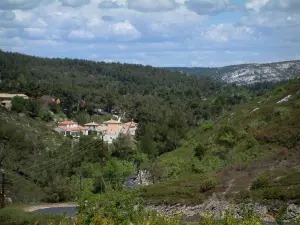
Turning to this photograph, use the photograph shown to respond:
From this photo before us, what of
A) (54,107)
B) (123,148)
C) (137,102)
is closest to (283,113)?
(123,148)

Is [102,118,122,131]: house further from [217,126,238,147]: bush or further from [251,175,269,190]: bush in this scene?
[251,175,269,190]: bush

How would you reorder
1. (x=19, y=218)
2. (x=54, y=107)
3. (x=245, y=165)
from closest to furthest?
(x=19, y=218) < (x=245, y=165) < (x=54, y=107)

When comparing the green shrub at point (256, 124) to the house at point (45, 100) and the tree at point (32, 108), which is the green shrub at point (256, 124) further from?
the house at point (45, 100)

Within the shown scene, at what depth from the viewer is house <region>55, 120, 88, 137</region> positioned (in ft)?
318

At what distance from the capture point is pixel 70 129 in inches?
3905

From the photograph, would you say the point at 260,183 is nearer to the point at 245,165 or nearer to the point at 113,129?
the point at 245,165

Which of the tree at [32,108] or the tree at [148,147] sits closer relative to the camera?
the tree at [148,147]

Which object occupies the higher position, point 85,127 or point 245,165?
point 245,165

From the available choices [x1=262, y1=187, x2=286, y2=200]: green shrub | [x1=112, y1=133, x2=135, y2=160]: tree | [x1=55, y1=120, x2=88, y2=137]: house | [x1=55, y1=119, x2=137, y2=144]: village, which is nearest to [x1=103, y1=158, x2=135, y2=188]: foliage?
[x1=262, y1=187, x2=286, y2=200]: green shrub

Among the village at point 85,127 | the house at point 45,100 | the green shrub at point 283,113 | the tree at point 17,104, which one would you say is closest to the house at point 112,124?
the village at point 85,127

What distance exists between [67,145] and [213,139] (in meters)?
32.7

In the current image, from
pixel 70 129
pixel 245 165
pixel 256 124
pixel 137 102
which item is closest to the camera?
pixel 245 165

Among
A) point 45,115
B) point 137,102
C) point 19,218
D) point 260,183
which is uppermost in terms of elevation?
point 19,218

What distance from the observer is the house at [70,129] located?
318ft
